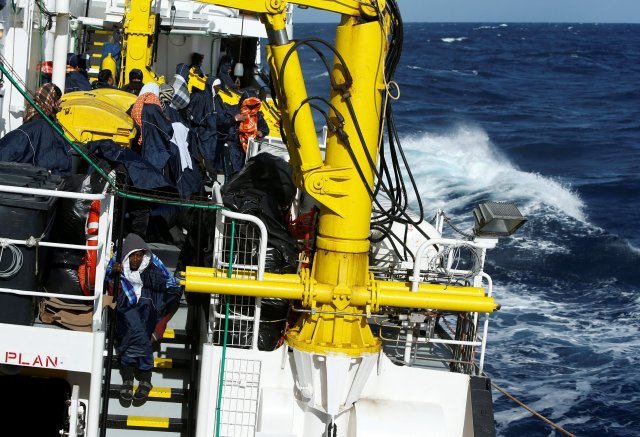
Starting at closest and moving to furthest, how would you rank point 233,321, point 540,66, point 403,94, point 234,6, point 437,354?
point 234,6
point 233,321
point 437,354
point 403,94
point 540,66

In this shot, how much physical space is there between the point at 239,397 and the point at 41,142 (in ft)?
8.23

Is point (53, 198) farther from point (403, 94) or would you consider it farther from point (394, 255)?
point (403, 94)

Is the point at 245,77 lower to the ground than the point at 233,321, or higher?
higher

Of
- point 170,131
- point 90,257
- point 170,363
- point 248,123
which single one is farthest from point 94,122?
point 170,363

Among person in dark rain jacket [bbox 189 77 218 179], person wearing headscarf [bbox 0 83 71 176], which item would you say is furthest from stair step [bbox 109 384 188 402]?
person in dark rain jacket [bbox 189 77 218 179]

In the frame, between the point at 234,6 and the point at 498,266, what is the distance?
545 inches

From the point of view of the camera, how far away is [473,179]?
26281 millimetres

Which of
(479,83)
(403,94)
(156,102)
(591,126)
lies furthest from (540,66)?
(156,102)

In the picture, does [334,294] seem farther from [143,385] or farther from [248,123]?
[248,123]

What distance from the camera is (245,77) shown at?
18234mm

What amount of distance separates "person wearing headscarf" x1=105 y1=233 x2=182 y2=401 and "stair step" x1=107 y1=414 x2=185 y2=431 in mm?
142

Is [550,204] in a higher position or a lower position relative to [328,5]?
lower

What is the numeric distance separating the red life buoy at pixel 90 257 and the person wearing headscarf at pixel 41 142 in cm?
90

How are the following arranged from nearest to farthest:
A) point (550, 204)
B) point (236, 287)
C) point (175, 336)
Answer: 1. point (236, 287)
2. point (175, 336)
3. point (550, 204)
